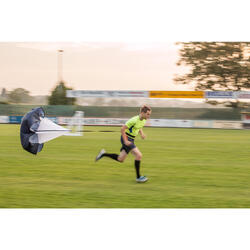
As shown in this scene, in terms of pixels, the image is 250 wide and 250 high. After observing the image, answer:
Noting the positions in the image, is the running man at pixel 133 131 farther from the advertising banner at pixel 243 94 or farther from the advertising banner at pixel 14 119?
the advertising banner at pixel 243 94

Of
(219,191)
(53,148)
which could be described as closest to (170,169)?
(219,191)

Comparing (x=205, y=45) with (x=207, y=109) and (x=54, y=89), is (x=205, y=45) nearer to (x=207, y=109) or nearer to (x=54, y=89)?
(x=207, y=109)

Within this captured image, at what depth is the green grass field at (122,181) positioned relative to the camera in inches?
242

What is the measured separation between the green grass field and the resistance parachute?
714 millimetres

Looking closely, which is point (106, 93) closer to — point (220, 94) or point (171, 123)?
point (171, 123)

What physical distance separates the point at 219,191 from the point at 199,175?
5.43 ft

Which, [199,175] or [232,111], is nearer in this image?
[199,175]

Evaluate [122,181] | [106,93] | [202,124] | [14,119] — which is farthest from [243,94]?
[122,181]

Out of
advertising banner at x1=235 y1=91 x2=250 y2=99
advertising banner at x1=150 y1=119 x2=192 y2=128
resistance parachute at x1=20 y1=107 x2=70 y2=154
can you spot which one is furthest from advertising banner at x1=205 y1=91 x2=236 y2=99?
resistance parachute at x1=20 y1=107 x2=70 y2=154

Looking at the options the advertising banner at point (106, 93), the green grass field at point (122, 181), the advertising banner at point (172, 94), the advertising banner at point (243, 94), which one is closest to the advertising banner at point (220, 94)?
the advertising banner at point (243, 94)

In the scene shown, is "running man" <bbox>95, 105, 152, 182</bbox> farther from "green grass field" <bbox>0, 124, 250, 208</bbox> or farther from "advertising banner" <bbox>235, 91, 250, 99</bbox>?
"advertising banner" <bbox>235, 91, 250, 99</bbox>

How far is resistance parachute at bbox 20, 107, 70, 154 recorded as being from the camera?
8.57m

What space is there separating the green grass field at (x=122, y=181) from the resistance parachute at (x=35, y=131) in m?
0.71

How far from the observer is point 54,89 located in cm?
3738
